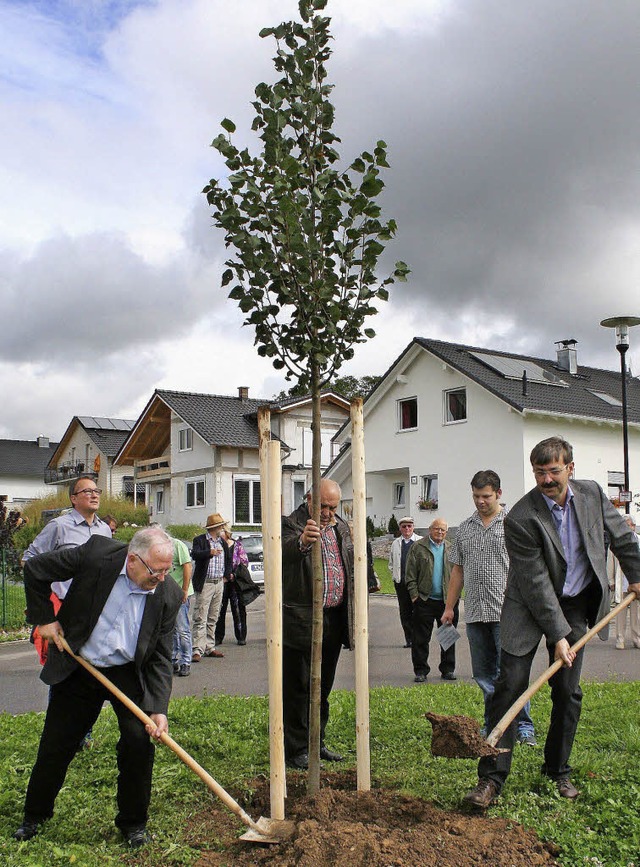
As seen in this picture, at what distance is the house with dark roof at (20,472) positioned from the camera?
77.6 metres

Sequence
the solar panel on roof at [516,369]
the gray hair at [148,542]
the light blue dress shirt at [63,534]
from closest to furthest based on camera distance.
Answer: the gray hair at [148,542] < the light blue dress shirt at [63,534] < the solar panel on roof at [516,369]

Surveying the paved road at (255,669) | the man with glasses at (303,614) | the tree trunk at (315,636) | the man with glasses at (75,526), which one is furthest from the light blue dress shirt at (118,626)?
the paved road at (255,669)

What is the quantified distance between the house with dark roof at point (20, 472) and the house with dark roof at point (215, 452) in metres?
31.9

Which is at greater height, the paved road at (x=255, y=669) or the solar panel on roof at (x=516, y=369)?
the solar panel on roof at (x=516, y=369)

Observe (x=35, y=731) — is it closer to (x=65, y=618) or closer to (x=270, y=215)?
(x=65, y=618)

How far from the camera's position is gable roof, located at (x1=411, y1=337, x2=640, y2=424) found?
30.1m

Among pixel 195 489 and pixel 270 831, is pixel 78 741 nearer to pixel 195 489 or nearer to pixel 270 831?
pixel 270 831

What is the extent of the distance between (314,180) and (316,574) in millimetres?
2208

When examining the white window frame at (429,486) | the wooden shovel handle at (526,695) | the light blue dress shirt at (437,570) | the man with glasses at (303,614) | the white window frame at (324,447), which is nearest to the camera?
the wooden shovel handle at (526,695)

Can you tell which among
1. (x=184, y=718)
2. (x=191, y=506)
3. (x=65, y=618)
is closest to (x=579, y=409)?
(x=191, y=506)

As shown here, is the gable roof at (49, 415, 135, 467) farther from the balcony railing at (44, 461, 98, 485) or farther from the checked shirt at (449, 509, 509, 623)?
the checked shirt at (449, 509, 509, 623)

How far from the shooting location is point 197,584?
41.9 feet

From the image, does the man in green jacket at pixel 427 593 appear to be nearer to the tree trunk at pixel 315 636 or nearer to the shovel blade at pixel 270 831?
the tree trunk at pixel 315 636

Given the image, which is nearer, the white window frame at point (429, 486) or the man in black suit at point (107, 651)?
the man in black suit at point (107, 651)
